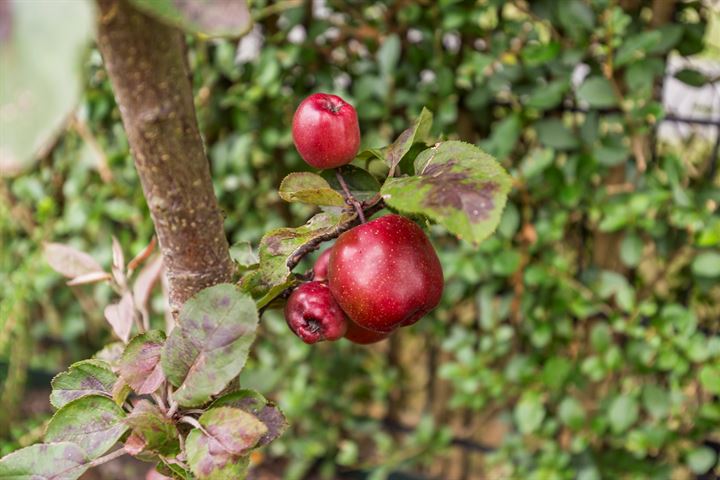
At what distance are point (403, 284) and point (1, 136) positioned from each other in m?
0.25

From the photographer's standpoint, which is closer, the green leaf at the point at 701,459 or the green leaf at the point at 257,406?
the green leaf at the point at 257,406

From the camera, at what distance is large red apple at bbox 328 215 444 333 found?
0.40 m

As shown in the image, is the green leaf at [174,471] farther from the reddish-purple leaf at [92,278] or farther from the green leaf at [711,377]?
the green leaf at [711,377]

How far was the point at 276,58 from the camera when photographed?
126 centimetres

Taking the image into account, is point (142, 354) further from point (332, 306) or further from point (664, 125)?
point (664, 125)

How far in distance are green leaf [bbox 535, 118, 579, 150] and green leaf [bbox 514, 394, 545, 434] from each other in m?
0.46

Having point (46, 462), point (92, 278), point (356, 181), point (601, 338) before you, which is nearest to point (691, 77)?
point (601, 338)

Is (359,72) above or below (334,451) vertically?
above

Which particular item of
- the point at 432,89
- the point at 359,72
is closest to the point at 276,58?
the point at 359,72

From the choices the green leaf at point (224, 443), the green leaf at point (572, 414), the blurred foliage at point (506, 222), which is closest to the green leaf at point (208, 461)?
the green leaf at point (224, 443)

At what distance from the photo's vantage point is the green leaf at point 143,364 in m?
0.42

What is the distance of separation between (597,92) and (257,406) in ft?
2.70

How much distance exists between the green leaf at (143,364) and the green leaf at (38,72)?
250 mm

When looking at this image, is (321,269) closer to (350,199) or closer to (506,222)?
(350,199)
